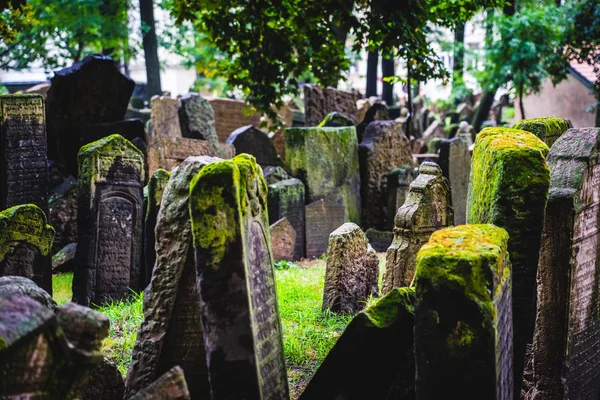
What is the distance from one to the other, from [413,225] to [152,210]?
2.76m

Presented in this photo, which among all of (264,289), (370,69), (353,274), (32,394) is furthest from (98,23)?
(32,394)

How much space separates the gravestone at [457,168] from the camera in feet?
41.6

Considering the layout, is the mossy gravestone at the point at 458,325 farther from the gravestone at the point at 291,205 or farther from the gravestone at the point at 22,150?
the gravestone at the point at 291,205

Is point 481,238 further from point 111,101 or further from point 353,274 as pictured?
point 111,101

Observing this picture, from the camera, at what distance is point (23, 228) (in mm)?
6613

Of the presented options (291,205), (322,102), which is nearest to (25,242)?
(291,205)

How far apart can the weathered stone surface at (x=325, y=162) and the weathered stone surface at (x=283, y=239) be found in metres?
0.99

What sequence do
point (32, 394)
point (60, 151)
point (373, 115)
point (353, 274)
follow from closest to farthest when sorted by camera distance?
point (32, 394) → point (353, 274) → point (60, 151) → point (373, 115)

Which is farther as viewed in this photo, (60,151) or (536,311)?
(60,151)

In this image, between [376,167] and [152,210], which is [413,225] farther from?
[376,167]

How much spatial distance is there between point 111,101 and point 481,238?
995cm

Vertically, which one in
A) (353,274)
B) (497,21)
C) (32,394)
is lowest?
(353,274)

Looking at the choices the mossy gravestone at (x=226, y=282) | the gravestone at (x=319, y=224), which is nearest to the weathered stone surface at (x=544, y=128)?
the mossy gravestone at (x=226, y=282)

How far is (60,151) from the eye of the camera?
1241cm
